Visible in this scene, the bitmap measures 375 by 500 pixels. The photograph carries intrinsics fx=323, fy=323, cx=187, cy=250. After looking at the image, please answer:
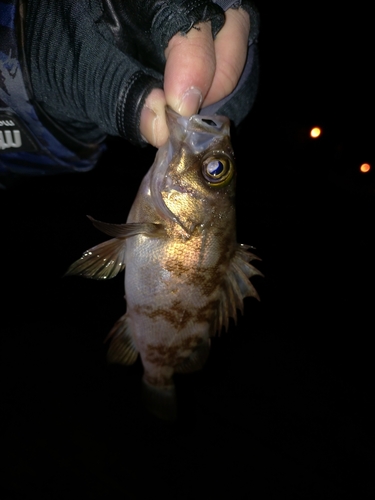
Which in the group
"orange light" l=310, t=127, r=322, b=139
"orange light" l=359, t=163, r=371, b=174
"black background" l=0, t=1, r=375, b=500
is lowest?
"black background" l=0, t=1, r=375, b=500

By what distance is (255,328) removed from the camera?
5297 millimetres

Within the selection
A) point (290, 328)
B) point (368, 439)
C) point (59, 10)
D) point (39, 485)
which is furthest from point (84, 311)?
point (368, 439)

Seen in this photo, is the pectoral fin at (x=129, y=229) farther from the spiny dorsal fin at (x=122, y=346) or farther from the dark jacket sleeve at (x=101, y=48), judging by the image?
the spiny dorsal fin at (x=122, y=346)

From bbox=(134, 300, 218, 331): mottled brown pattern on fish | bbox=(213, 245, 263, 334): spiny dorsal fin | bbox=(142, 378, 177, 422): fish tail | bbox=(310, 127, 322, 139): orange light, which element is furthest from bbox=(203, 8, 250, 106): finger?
bbox=(310, 127, 322, 139): orange light

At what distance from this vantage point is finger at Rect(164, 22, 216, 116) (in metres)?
1.36

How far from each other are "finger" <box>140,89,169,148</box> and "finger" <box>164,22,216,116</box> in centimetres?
7

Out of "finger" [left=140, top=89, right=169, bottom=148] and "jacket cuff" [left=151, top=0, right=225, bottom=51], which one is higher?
"jacket cuff" [left=151, top=0, right=225, bottom=51]

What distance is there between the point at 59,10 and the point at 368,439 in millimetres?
6153

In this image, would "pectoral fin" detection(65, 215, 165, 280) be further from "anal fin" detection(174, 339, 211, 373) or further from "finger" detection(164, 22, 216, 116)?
"anal fin" detection(174, 339, 211, 373)

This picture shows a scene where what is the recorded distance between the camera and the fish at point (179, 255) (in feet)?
5.01

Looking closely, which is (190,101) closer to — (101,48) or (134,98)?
(134,98)

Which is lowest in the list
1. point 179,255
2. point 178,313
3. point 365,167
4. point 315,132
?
point 178,313

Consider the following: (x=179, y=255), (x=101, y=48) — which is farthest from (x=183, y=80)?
(x=179, y=255)

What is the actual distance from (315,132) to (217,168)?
463cm
